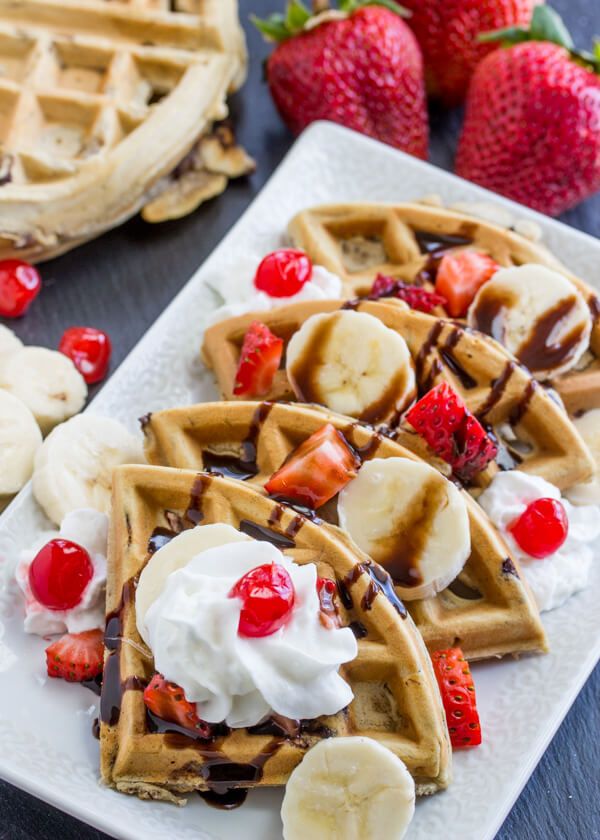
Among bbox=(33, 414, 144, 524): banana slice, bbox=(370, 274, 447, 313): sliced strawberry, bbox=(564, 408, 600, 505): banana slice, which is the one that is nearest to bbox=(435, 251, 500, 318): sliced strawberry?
bbox=(370, 274, 447, 313): sliced strawberry

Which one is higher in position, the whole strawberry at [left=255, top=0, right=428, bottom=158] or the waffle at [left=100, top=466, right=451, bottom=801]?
the whole strawberry at [left=255, top=0, right=428, bottom=158]

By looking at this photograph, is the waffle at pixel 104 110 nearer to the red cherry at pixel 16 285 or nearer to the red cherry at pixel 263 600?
the red cherry at pixel 16 285

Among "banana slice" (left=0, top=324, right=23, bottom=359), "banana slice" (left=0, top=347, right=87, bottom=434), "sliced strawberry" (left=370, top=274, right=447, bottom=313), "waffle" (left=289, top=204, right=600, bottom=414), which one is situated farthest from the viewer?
"banana slice" (left=0, top=324, right=23, bottom=359)

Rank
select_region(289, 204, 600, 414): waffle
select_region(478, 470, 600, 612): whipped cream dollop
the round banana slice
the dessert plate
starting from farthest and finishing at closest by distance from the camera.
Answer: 1. select_region(289, 204, 600, 414): waffle
2. the round banana slice
3. select_region(478, 470, 600, 612): whipped cream dollop
4. the dessert plate

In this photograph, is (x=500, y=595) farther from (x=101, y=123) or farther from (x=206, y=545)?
(x=101, y=123)

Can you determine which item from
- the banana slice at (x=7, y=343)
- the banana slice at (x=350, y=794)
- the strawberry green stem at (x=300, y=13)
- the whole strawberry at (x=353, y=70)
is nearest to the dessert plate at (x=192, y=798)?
the banana slice at (x=350, y=794)

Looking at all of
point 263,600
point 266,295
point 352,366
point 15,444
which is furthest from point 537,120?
point 263,600

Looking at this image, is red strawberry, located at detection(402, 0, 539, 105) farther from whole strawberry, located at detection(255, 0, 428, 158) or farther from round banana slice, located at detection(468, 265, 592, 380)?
round banana slice, located at detection(468, 265, 592, 380)

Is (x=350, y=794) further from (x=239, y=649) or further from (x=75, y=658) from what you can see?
(x=75, y=658)
